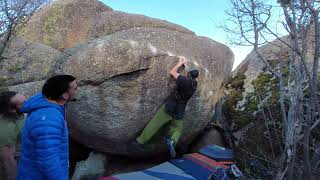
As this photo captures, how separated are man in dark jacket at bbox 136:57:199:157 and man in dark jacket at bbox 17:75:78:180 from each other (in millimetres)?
3377

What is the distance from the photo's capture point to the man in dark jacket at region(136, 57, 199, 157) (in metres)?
6.82

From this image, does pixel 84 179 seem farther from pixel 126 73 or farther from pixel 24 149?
pixel 24 149

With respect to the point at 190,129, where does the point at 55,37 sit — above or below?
above

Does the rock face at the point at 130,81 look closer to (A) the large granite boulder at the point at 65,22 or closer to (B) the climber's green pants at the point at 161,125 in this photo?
(B) the climber's green pants at the point at 161,125

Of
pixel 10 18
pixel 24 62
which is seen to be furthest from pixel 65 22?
pixel 10 18

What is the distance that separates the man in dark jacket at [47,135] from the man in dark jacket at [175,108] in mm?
3377

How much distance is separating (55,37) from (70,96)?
10.1 m

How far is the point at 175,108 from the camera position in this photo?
702cm

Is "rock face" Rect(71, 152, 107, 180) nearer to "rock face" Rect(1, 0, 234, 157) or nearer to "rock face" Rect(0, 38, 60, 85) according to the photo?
"rock face" Rect(1, 0, 234, 157)

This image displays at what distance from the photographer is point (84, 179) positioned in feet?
26.7

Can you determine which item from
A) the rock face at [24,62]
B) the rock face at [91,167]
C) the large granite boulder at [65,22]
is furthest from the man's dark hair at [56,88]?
the large granite boulder at [65,22]

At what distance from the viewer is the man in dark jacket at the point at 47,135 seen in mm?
3282

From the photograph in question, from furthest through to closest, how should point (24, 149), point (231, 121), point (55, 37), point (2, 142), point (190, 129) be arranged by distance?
point (55, 37) → point (231, 121) → point (190, 129) → point (2, 142) → point (24, 149)

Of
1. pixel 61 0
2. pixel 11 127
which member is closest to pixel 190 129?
pixel 11 127
